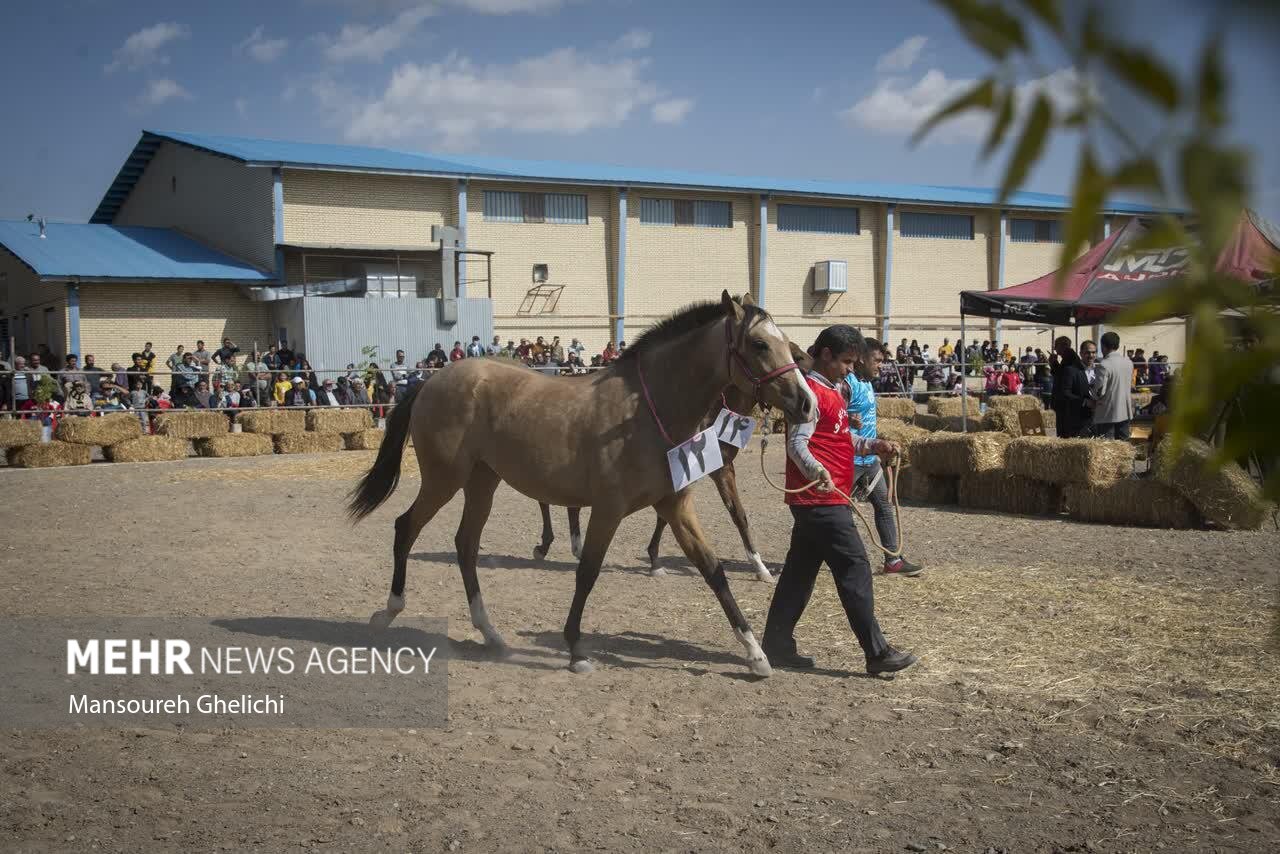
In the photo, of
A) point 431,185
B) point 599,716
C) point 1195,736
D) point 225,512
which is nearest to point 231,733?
point 599,716

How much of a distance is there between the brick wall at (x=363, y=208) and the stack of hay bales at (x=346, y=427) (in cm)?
1046

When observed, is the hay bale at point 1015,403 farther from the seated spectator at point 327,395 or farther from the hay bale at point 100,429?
the hay bale at point 100,429

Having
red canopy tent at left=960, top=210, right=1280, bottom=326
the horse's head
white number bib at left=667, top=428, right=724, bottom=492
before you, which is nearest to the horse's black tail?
white number bib at left=667, top=428, right=724, bottom=492

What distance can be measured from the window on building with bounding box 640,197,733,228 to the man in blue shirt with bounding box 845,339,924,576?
93.0 feet

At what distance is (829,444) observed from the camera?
6.05 metres

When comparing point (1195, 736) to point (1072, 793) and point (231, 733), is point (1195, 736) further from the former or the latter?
point (231, 733)

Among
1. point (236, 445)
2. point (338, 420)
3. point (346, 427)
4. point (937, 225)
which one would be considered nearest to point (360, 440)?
point (346, 427)

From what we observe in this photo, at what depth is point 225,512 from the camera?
12.0 m

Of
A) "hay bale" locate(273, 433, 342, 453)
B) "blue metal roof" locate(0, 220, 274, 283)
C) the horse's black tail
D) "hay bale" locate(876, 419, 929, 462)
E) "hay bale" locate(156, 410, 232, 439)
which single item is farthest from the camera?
"blue metal roof" locate(0, 220, 274, 283)

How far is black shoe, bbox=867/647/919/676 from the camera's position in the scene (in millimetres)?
5738

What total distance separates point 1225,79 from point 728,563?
8.54 metres

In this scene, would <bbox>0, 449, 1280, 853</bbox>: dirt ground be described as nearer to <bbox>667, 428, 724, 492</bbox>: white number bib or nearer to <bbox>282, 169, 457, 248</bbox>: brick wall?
<bbox>667, 428, 724, 492</bbox>: white number bib

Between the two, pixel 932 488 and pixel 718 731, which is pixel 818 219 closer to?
pixel 932 488

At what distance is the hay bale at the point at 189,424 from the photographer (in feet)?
62.3
